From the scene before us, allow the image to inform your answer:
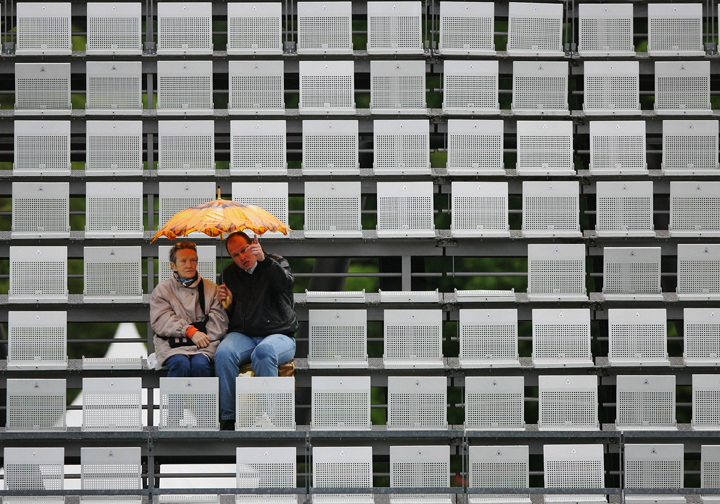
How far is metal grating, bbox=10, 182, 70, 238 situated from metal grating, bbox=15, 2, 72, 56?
1185mm

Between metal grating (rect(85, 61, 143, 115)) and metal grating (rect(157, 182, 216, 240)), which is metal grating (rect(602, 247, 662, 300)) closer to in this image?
metal grating (rect(157, 182, 216, 240))

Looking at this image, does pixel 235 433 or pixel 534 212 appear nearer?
pixel 235 433

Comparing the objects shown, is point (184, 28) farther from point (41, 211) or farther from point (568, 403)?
point (568, 403)

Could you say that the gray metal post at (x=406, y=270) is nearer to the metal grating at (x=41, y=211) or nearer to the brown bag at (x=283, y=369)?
the brown bag at (x=283, y=369)

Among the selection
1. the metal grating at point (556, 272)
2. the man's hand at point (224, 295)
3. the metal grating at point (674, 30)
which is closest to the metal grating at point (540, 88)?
the metal grating at point (674, 30)

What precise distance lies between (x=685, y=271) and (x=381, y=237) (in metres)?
2.16

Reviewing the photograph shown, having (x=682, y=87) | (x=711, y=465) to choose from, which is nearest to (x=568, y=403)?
(x=711, y=465)

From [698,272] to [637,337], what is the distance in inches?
27.0

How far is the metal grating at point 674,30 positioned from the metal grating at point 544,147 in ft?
3.61

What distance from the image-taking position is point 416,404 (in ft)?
20.2

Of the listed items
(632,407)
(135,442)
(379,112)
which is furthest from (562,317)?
(135,442)

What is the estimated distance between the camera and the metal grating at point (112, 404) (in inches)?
231

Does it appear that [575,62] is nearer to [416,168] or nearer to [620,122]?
[620,122]

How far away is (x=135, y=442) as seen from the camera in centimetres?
612
